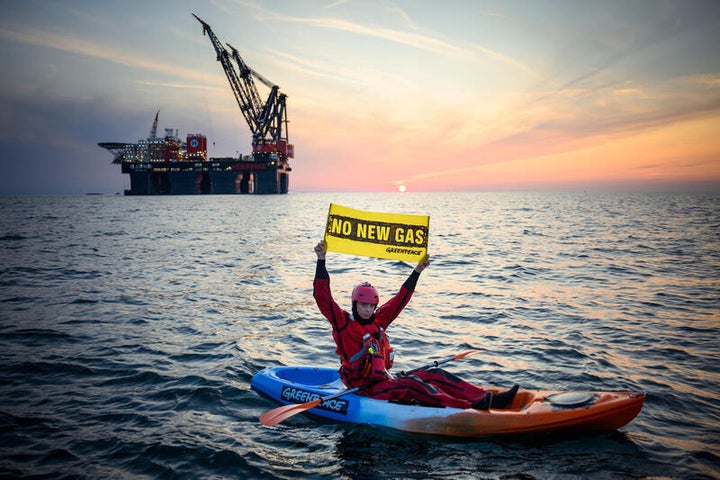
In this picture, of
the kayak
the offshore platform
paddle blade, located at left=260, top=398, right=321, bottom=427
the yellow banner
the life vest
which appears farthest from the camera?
the offshore platform

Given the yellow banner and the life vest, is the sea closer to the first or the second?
the life vest

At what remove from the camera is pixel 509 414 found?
5203mm

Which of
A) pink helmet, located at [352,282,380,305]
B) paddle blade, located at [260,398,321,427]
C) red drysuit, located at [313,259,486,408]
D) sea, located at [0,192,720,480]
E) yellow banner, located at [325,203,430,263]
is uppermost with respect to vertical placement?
yellow banner, located at [325,203,430,263]

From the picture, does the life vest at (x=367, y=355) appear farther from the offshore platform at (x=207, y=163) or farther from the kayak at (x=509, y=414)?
the offshore platform at (x=207, y=163)

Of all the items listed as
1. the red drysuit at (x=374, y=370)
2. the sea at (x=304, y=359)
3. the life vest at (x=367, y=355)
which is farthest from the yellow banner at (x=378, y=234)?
the sea at (x=304, y=359)

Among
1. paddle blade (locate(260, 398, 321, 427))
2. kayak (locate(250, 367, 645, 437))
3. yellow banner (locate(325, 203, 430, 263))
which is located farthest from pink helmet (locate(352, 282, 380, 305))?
paddle blade (locate(260, 398, 321, 427))

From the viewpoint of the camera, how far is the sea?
16.3ft

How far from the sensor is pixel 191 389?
6938 mm

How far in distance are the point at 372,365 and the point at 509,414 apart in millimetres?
1836

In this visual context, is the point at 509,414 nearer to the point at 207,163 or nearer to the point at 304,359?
the point at 304,359

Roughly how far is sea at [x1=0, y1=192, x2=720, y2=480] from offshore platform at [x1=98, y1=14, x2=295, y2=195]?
321 feet

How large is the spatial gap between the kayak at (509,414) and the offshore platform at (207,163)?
364 ft

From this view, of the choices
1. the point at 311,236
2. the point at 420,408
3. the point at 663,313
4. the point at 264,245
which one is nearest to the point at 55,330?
the point at 420,408

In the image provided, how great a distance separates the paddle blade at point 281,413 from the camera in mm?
5363
